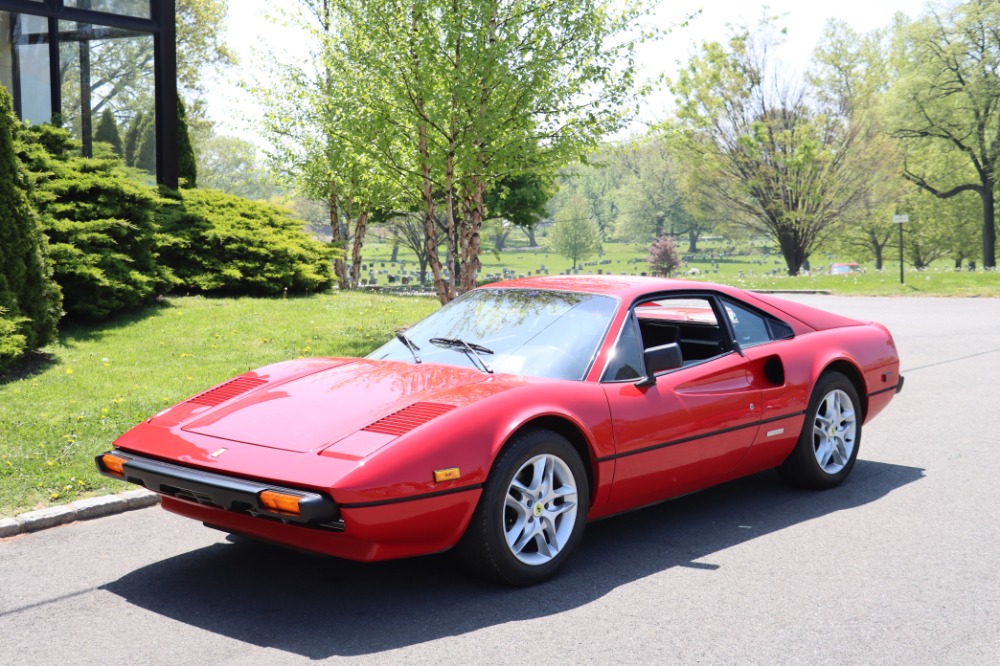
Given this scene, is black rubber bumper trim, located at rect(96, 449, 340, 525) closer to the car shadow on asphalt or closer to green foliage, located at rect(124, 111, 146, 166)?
the car shadow on asphalt

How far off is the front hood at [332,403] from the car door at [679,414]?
0.73 meters

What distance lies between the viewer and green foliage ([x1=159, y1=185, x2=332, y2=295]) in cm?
1580

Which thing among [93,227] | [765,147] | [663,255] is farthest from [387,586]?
[663,255]

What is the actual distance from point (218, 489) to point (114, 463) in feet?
2.80

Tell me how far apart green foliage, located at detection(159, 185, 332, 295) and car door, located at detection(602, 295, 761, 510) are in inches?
446

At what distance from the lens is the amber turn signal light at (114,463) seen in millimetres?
4539

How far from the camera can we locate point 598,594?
14.3 feet

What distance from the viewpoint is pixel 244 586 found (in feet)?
14.7

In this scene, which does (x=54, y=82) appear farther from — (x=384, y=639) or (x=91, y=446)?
(x=384, y=639)

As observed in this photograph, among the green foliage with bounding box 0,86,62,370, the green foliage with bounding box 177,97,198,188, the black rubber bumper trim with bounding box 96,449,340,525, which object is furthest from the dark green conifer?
the black rubber bumper trim with bounding box 96,449,340,525

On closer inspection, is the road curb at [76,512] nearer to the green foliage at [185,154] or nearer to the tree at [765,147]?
the green foliage at [185,154]

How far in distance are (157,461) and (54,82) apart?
47.0 feet

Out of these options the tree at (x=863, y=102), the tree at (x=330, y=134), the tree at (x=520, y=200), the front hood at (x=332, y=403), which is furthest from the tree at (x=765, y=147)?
the front hood at (x=332, y=403)

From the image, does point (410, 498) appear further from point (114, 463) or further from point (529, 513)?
point (114, 463)
